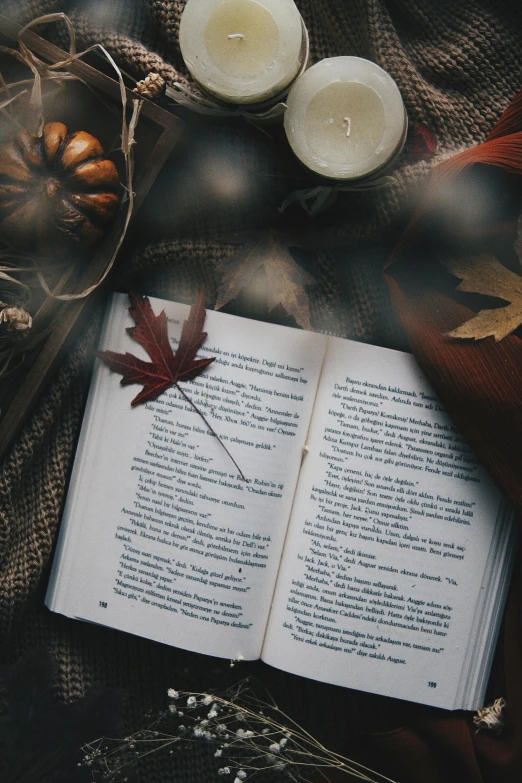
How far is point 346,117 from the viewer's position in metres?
0.77

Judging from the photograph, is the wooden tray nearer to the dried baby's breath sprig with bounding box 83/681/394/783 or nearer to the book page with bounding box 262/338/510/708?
the book page with bounding box 262/338/510/708

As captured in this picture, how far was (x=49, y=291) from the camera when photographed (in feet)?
2.76

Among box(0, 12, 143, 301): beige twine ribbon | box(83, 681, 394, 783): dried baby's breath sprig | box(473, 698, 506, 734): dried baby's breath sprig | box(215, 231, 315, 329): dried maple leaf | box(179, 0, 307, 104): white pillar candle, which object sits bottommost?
box(83, 681, 394, 783): dried baby's breath sprig

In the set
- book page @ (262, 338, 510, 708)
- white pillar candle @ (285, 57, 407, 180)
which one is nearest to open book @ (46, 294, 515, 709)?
book page @ (262, 338, 510, 708)

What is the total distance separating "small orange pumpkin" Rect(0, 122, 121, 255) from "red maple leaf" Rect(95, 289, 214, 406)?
13 cm

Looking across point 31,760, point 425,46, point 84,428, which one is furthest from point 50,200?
point 31,760

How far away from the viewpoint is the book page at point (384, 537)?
873mm

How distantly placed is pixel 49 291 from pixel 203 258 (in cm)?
21

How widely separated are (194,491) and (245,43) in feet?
1.83

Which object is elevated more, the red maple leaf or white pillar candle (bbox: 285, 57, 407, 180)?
white pillar candle (bbox: 285, 57, 407, 180)

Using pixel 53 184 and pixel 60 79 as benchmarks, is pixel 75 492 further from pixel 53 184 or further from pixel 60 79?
pixel 60 79

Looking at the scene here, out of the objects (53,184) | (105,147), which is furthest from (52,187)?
(105,147)

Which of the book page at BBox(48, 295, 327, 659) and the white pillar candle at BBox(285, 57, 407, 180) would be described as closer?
the white pillar candle at BBox(285, 57, 407, 180)

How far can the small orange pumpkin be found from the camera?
2.60ft
